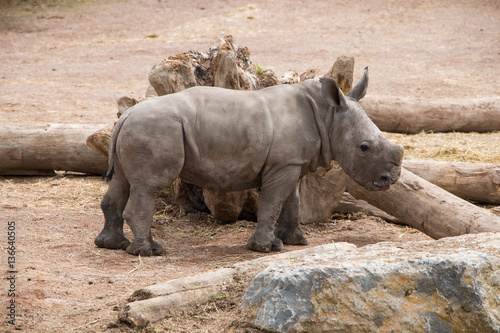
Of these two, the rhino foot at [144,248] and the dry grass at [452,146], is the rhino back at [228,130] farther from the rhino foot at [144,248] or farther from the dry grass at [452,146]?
the dry grass at [452,146]

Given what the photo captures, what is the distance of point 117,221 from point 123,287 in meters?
1.42

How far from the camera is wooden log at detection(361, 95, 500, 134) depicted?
11.2 meters

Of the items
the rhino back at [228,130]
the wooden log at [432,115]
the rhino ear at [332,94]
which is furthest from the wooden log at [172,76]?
the wooden log at [432,115]

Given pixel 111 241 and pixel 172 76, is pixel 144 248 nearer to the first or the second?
pixel 111 241

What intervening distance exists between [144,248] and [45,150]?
3.61 metres

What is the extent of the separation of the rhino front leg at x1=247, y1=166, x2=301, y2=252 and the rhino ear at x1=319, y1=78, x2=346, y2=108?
72 centimetres

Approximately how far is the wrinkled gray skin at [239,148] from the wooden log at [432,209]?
75 centimetres

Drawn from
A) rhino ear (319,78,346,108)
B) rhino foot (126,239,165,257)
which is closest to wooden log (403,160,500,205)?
rhino ear (319,78,346,108)

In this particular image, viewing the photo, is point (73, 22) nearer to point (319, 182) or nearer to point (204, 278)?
point (319, 182)

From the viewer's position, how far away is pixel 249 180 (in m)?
6.25

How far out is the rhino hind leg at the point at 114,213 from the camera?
6.13 m

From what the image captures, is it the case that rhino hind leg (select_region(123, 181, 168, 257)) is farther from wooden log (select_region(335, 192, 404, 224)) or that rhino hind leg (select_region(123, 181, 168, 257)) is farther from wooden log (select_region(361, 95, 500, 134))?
wooden log (select_region(361, 95, 500, 134))

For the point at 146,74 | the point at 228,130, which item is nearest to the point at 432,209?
the point at 228,130

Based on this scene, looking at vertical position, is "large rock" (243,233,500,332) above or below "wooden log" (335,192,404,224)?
above
